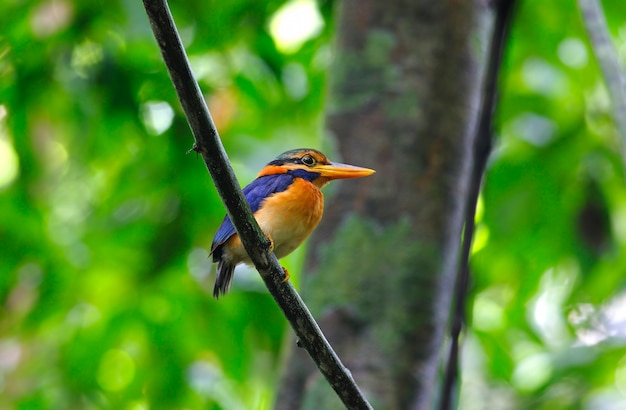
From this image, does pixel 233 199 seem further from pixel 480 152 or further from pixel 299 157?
pixel 299 157

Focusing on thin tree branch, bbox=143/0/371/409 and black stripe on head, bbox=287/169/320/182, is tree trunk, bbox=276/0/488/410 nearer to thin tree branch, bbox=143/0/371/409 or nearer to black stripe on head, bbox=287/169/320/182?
black stripe on head, bbox=287/169/320/182

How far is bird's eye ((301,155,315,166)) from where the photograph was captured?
8.85 ft

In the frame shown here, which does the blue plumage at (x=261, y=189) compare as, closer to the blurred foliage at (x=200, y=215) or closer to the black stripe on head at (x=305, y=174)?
the black stripe on head at (x=305, y=174)

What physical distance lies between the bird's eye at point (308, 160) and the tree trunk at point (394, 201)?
2.85ft

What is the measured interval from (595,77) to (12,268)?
12.1ft

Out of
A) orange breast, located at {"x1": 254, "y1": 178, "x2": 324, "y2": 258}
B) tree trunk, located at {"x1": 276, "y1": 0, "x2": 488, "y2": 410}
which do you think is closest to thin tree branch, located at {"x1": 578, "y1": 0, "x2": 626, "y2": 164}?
orange breast, located at {"x1": 254, "y1": 178, "x2": 324, "y2": 258}

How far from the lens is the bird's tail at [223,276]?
2.68 m

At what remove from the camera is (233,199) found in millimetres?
1606

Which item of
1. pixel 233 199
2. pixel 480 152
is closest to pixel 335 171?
pixel 233 199

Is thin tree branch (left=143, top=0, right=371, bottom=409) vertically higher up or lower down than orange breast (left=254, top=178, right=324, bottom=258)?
higher up

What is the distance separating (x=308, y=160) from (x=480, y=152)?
177 cm

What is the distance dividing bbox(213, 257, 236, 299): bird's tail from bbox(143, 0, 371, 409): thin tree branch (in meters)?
0.95

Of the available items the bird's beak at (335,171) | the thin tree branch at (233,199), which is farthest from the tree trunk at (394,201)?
the thin tree branch at (233,199)

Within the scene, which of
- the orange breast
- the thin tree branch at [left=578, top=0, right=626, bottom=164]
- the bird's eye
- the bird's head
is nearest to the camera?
the thin tree branch at [left=578, top=0, right=626, bottom=164]
